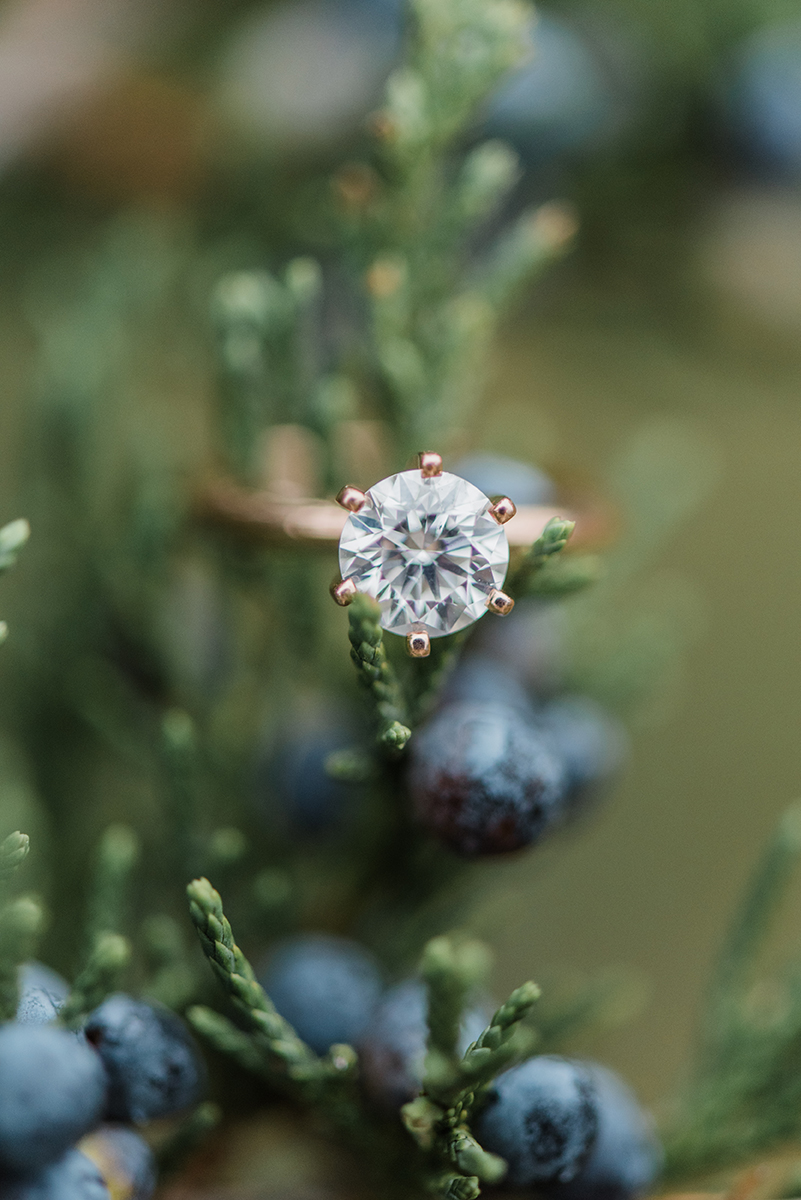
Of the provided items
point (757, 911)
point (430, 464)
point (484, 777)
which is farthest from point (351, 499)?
point (757, 911)

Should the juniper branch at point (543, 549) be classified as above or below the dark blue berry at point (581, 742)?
below

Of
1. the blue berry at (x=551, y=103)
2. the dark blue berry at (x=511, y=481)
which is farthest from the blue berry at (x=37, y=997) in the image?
the blue berry at (x=551, y=103)

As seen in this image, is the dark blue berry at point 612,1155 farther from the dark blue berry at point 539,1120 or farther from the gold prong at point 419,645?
the gold prong at point 419,645

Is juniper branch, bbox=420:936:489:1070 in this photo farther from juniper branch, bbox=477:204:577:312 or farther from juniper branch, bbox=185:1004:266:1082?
juniper branch, bbox=477:204:577:312

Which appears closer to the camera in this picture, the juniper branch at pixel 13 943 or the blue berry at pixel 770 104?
the juniper branch at pixel 13 943

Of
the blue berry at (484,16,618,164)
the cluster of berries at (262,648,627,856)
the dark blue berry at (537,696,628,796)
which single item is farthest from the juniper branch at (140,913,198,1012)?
the blue berry at (484,16,618,164)

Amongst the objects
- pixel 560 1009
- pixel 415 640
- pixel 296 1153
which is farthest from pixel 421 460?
pixel 296 1153
